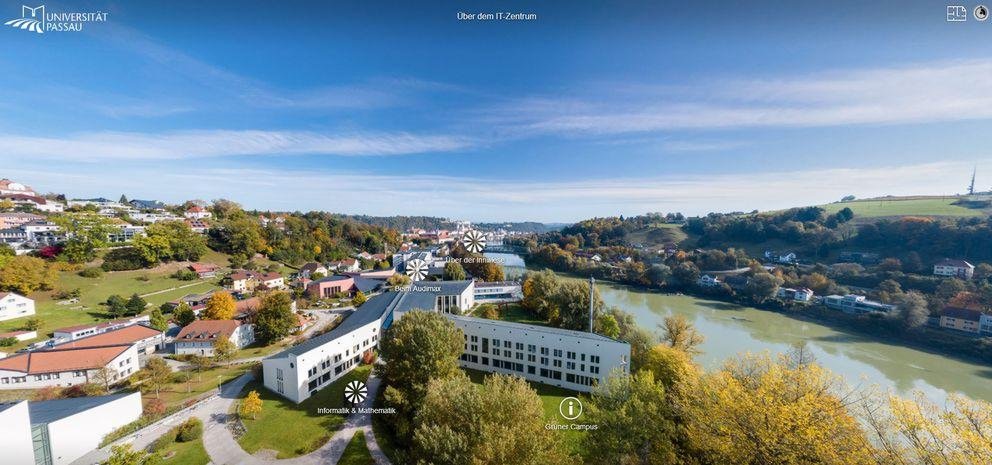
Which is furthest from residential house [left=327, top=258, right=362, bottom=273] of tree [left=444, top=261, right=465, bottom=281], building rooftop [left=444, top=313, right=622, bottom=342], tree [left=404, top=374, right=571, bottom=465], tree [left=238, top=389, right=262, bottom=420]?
tree [left=404, top=374, right=571, bottom=465]

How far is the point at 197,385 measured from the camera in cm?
1585

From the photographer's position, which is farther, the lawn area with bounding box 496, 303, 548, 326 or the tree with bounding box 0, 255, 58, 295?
the lawn area with bounding box 496, 303, 548, 326

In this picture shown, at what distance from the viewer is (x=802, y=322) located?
30.3 meters

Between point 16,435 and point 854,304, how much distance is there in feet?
157

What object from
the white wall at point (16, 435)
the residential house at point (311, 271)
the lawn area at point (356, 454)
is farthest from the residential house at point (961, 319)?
the residential house at point (311, 271)

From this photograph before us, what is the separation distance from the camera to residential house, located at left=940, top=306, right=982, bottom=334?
81.3 feet

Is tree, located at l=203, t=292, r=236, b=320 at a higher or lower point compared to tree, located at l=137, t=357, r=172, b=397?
higher

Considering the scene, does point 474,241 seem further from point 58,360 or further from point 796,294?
point 796,294

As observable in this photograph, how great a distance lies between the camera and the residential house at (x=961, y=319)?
24.8m

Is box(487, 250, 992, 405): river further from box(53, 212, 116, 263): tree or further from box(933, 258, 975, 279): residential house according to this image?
box(53, 212, 116, 263): tree

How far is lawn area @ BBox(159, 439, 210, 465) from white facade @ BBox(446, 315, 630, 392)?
1139 cm

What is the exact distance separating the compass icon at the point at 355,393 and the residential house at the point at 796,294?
39.3 m

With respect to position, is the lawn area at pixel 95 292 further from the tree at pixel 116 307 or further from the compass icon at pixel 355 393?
the compass icon at pixel 355 393

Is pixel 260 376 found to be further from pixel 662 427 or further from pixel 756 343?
pixel 756 343
